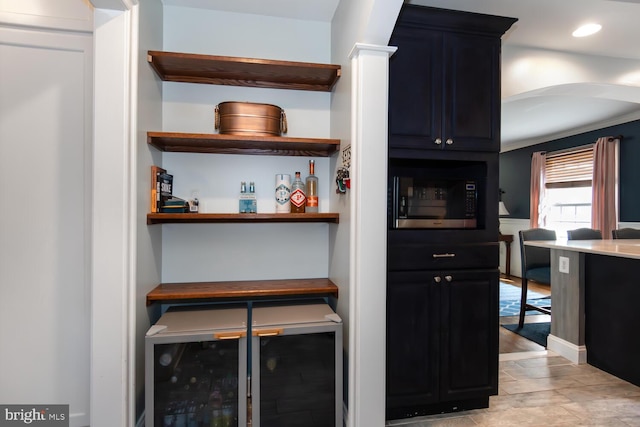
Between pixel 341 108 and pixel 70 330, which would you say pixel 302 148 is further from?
pixel 70 330

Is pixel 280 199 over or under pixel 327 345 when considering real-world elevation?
over

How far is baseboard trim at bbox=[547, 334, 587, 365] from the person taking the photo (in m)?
2.58

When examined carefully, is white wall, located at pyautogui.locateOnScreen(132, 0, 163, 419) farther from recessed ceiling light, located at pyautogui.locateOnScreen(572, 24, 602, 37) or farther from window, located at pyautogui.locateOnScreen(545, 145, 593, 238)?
window, located at pyautogui.locateOnScreen(545, 145, 593, 238)

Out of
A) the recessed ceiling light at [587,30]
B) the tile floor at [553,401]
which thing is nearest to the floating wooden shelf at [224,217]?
the tile floor at [553,401]

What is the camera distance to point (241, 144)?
1.88 meters

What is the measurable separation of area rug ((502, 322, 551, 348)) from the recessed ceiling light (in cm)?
255

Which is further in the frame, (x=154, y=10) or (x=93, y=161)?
(x=154, y=10)

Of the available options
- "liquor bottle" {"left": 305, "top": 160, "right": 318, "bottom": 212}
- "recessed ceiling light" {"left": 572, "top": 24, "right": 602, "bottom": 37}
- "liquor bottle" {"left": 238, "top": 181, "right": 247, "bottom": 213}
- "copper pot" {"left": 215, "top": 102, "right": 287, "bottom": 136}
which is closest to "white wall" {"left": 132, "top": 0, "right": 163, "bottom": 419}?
"copper pot" {"left": 215, "top": 102, "right": 287, "bottom": 136}

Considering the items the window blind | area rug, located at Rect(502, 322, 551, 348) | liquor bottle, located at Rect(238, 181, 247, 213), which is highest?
the window blind

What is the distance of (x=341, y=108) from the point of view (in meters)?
1.88

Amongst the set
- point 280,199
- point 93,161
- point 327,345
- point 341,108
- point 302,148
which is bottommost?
point 327,345

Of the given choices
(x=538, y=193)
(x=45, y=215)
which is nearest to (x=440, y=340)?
(x=45, y=215)

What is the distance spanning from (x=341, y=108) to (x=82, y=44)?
135 centimetres

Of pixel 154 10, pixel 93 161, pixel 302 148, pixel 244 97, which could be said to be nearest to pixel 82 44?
pixel 154 10
